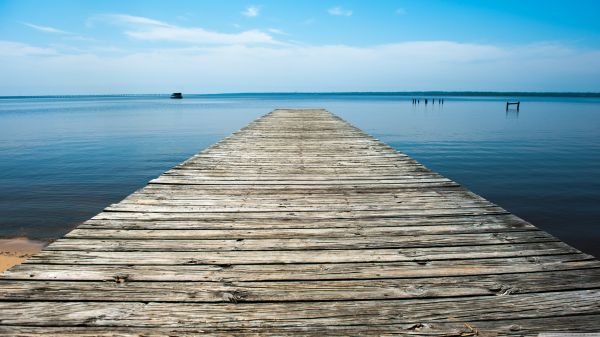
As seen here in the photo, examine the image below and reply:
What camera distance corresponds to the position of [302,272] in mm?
2570

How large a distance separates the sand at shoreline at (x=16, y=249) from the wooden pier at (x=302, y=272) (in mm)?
3305

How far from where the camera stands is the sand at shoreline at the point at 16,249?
5777 mm

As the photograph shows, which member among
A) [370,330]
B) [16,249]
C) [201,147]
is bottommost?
[16,249]

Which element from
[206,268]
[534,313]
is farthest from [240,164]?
[534,313]

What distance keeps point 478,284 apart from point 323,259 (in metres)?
1.08

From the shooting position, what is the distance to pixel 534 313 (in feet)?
6.86

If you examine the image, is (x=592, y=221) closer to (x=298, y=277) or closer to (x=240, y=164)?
(x=240, y=164)

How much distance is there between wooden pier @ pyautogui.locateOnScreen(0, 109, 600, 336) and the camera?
79.6 inches

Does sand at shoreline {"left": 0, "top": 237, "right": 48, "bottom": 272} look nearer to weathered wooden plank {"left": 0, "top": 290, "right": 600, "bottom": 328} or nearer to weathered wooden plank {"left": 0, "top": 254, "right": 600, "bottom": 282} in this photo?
weathered wooden plank {"left": 0, "top": 254, "right": 600, "bottom": 282}

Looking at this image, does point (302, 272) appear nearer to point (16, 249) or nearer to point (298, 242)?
point (298, 242)

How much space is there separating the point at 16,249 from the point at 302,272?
21.1ft

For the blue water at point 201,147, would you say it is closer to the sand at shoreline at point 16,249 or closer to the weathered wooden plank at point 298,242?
the sand at shoreline at point 16,249

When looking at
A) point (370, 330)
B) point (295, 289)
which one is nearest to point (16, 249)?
point (295, 289)

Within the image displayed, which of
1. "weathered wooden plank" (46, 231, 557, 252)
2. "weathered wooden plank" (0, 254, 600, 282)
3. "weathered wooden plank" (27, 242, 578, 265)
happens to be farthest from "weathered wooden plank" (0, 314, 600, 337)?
"weathered wooden plank" (46, 231, 557, 252)
